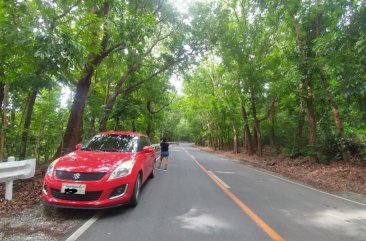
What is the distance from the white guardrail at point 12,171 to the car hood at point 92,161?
1.08 m

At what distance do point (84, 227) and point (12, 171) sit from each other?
272 cm

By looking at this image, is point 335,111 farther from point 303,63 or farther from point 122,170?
point 122,170

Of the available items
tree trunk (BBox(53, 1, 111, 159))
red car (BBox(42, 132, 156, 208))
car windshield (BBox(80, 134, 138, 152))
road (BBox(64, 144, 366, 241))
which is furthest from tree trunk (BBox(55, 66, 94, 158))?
red car (BBox(42, 132, 156, 208))

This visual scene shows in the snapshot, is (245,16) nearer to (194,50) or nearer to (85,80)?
(194,50)

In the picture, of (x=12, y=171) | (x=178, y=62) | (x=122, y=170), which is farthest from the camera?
(x=178, y=62)

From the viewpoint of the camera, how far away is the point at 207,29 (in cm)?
1934

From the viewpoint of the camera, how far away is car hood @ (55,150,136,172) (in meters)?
6.18

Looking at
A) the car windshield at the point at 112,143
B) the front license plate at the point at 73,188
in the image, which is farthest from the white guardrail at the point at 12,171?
the front license plate at the point at 73,188

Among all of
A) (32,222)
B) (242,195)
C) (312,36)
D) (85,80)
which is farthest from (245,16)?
(32,222)

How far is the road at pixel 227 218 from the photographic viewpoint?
16.7ft

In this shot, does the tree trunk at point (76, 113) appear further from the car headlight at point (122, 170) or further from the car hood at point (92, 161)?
the car headlight at point (122, 170)

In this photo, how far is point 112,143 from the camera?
8.41 meters

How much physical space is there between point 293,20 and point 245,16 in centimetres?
946

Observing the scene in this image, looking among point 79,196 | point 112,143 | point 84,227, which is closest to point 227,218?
point 84,227
